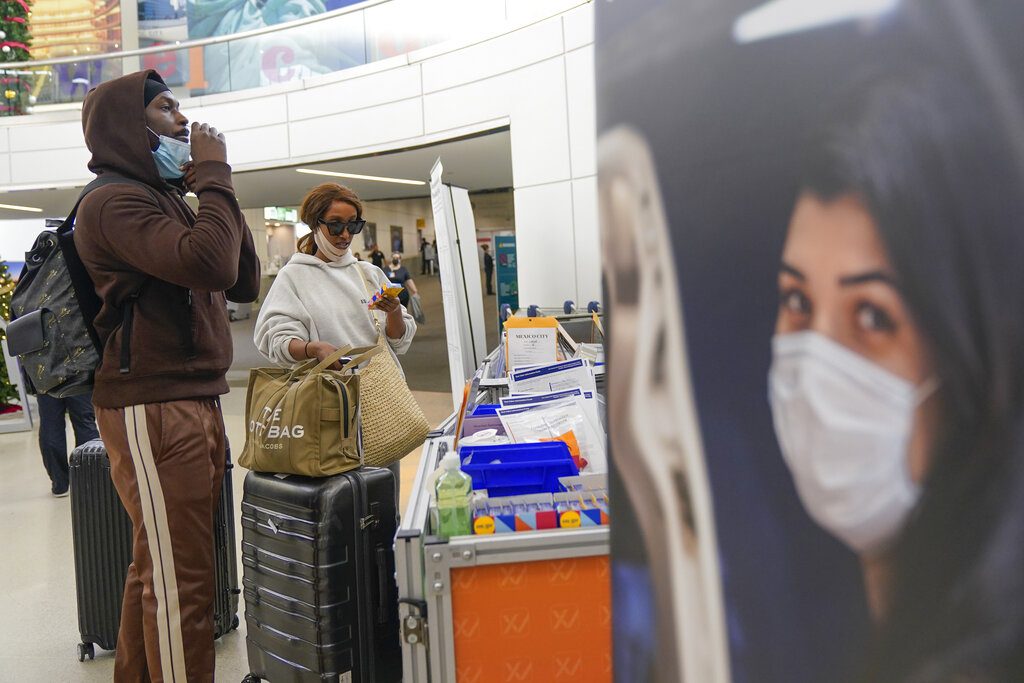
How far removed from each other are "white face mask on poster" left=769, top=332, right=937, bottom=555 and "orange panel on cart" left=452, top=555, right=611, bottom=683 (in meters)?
0.99

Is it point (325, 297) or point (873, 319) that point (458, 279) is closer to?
point (325, 297)

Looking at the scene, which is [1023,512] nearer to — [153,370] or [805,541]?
[805,541]

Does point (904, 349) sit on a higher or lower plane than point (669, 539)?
higher

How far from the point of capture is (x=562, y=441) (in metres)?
1.83

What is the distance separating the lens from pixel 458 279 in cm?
478

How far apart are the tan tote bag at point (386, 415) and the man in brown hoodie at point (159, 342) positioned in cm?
48

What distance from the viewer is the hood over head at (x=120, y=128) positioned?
77.7 inches

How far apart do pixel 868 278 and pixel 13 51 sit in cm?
1624

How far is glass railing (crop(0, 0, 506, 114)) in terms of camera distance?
9156 mm

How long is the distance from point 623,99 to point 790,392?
0.27m

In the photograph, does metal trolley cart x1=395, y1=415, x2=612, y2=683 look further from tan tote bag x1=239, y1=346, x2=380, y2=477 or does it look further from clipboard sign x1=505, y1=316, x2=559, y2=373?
clipboard sign x1=505, y1=316, x2=559, y2=373

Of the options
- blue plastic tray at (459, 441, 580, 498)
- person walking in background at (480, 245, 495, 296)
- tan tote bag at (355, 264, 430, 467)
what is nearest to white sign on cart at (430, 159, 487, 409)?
tan tote bag at (355, 264, 430, 467)

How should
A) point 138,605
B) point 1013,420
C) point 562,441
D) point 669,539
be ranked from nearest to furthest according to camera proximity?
point 1013,420
point 669,539
point 562,441
point 138,605

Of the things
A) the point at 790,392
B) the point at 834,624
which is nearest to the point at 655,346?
the point at 790,392
